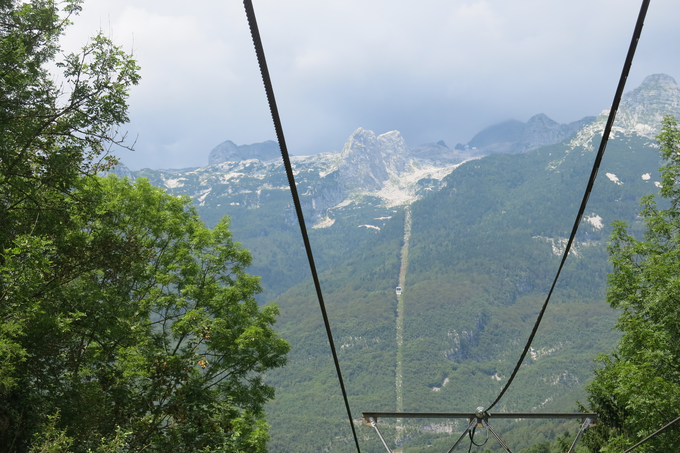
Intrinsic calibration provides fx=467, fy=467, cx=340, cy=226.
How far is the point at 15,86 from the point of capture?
29.9ft

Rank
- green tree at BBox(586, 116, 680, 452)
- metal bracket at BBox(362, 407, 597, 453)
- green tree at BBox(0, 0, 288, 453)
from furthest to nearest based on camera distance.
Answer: green tree at BBox(586, 116, 680, 452), green tree at BBox(0, 0, 288, 453), metal bracket at BBox(362, 407, 597, 453)

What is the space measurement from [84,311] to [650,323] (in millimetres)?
16927

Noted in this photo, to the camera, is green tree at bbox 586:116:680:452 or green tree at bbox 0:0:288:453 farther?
green tree at bbox 586:116:680:452

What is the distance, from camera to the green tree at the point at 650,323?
12922 millimetres

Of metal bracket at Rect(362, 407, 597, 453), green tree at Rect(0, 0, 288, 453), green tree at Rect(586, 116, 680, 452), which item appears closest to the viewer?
metal bracket at Rect(362, 407, 597, 453)

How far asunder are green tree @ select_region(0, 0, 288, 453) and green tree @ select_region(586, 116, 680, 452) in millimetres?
10716

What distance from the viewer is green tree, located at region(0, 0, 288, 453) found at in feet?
28.2

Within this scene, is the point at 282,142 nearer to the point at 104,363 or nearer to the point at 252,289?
the point at 104,363

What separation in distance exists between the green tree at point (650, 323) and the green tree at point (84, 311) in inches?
422

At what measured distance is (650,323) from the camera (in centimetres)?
1565

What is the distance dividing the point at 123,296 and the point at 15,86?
5.49m

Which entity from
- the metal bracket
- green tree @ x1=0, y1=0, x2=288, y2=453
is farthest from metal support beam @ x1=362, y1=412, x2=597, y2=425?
green tree @ x1=0, y1=0, x2=288, y2=453

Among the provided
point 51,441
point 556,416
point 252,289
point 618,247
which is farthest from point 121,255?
point 618,247

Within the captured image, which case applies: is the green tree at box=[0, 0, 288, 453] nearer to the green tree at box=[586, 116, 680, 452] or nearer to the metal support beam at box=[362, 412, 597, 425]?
the metal support beam at box=[362, 412, 597, 425]
